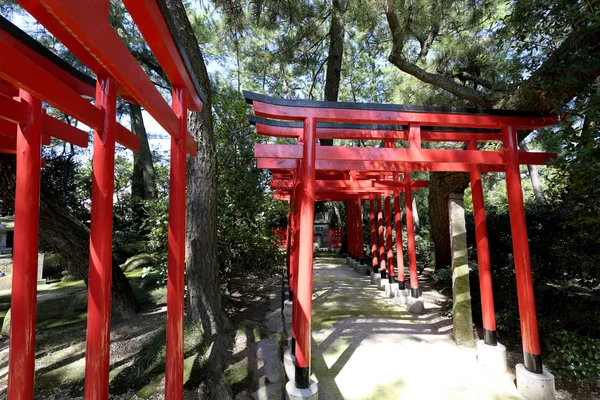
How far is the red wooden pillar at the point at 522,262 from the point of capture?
3.21 metres

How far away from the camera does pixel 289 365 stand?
3467mm

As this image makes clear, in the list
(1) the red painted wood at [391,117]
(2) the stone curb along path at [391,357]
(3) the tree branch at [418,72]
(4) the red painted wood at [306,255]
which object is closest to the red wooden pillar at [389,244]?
(2) the stone curb along path at [391,357]

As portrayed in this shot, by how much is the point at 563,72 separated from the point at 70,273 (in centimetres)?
1192

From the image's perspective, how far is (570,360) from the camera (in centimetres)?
329

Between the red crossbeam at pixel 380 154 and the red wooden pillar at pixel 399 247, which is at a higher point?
the red crossbeam at pixel 380 154

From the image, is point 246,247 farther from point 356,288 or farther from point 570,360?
point 570,360

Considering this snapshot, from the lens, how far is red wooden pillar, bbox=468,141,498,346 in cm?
371

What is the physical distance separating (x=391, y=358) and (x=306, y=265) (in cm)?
196

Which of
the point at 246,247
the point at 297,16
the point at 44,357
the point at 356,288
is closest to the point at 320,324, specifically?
the point at 246,247

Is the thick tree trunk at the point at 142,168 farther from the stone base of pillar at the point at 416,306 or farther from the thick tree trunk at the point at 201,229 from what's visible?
the stone base of pillar at the point at 416,306

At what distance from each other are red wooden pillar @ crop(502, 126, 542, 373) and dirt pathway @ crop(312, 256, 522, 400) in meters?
0.46

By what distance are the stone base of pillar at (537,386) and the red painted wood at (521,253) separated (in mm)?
213

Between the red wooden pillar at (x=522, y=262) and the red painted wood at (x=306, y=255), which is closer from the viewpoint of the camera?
the red painted wood at (x=306, y=255)

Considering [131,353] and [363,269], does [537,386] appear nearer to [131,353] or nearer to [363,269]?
[131,353]
